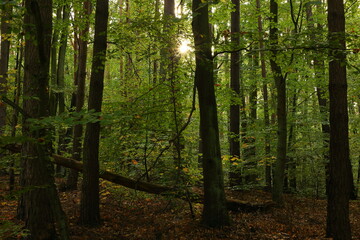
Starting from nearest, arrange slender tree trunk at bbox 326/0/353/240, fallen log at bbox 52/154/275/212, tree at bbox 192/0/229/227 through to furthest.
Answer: slender tree trunk at bbox 326/0/353/240
tree at bbox 192/0/229/227
fallen log at bbox 52/154/275/212

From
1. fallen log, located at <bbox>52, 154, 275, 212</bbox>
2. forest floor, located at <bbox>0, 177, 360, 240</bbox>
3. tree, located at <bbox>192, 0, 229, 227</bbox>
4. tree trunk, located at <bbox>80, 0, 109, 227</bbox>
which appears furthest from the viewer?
fallen log, located at <bbox>52, 154, 275, 212</bbox>

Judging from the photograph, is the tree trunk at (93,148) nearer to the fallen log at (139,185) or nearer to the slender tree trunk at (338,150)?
the fallen log at (139,185)

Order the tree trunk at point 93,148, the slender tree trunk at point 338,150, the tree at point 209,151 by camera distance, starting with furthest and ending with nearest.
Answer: the tree trunk at point 93,148 < the tree at point 209,151 < the slender tree trunk at point 338,150

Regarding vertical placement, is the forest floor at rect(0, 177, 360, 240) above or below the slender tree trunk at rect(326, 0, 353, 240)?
below

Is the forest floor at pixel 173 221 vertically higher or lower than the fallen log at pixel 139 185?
lower

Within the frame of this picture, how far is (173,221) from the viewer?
7.80m

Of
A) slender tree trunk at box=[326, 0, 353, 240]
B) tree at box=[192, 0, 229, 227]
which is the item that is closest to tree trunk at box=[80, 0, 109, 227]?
tree at box=[192, 0, 229, 227]

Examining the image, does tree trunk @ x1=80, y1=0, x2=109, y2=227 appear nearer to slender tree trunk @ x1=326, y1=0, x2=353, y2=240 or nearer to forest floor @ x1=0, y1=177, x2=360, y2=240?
forest floor @ x1=0, y1=177, x2=360, y2=240

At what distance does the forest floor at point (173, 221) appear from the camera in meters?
6.70

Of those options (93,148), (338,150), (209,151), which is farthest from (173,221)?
(338,150)

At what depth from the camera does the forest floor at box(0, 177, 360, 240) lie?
6.70 meters

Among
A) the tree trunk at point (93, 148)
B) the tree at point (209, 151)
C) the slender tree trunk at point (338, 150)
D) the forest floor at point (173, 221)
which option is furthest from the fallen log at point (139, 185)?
the slender tree trunk at point (338, 150)

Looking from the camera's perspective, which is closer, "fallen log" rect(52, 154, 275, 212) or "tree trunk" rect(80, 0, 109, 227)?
"tree trunk" rect(80, 0, 109, 227)

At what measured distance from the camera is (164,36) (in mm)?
6883
